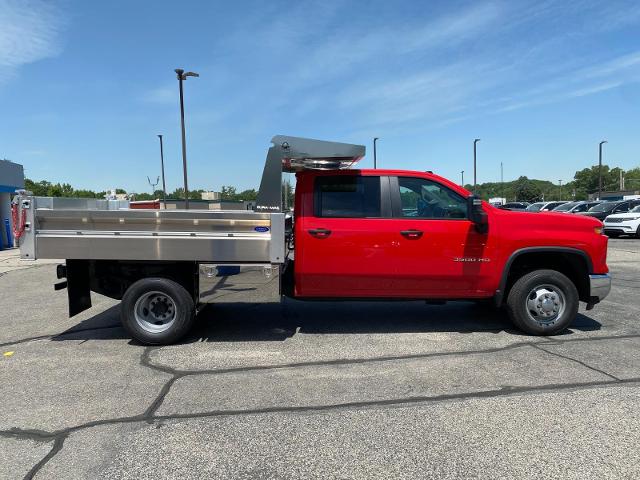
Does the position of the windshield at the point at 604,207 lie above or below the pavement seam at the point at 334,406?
above

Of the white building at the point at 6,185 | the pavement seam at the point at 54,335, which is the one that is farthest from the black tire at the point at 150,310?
the white building at the point at 6,185

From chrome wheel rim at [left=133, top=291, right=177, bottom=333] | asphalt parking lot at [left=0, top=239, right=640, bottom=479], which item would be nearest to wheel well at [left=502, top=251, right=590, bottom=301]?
asphalt parking lot at [left=0, top=239, right=640, bottom=479]

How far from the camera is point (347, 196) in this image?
5504mm

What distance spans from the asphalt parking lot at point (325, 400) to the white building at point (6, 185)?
1708 centimetres

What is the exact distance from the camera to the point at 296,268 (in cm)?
544

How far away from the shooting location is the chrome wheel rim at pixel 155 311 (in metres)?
5.24

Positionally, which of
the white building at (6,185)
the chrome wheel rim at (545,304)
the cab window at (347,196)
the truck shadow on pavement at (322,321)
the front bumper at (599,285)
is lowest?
the truck shadow on pavement at (322,321)

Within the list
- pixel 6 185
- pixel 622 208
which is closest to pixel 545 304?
pixel 622 208

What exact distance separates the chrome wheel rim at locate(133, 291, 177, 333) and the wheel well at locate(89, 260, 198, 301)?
0.24 m

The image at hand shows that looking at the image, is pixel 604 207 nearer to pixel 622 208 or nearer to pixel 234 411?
pixel 622 208

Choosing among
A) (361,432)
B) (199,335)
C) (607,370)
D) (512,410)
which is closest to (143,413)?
(361,432)

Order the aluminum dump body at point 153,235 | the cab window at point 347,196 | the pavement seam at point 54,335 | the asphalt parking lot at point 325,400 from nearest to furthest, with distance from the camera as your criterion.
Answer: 1. the asphalt parking lot at point 325,400
2. the aluminum dump body at point 153,235
3. the cab window at point 347,196
4. the pavement seam at point 54,335

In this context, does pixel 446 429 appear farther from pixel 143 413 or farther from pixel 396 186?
pixel 396 186

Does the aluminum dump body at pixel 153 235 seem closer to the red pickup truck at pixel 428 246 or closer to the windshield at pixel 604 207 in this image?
the red pickup truck at pixel 428 246
